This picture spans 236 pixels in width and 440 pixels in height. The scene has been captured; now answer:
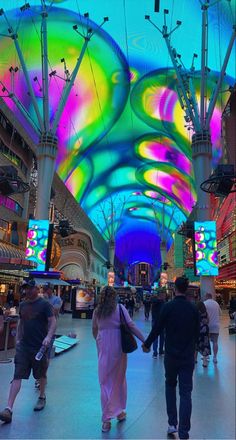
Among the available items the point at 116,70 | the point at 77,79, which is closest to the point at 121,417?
the point at 77,79

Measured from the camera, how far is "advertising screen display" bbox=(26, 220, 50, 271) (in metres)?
20.5

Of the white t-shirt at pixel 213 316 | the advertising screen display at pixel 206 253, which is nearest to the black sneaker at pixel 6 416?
the white t-shirt at pixel 213 316

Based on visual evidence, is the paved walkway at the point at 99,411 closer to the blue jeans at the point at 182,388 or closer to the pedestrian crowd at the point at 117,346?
the pedestrian crowd at the point at 117,346

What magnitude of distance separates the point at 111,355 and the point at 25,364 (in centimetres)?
109

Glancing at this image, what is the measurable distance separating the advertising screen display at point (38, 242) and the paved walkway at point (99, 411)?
12.8 metres

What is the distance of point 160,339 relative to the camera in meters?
9.96

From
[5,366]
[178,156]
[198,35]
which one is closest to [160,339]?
[5,366]

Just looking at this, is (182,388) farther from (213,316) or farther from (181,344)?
(213,316)

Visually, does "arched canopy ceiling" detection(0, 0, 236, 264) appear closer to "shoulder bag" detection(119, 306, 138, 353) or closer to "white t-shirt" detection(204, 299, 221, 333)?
"white t-shirt" detection(204, 299, 221, 333)

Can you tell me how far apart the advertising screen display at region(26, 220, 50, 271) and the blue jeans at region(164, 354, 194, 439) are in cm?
1700

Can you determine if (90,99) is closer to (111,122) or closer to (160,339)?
(111,122)

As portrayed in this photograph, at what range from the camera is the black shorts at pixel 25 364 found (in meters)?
4.65

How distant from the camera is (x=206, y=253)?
18578mm

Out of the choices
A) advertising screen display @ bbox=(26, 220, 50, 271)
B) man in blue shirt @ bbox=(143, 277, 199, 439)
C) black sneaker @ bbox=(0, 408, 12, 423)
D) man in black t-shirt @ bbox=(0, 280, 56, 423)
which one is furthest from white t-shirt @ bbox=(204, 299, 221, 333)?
advertising screen display @ bbox=(26, 220, 50, 271)
